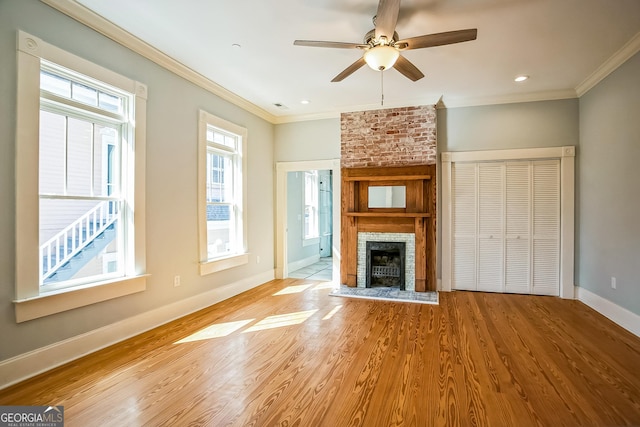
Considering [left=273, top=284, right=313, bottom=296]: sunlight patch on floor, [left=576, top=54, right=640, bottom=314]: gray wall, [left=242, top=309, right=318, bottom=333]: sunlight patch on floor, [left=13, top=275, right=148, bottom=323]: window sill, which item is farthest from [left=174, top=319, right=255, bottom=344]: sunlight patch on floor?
[left=576, top=54, right=640, bottom=314]: gray wall

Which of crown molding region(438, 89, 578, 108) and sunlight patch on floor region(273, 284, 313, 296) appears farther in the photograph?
sunlight patch on floor region(273, 284, 313, 296)

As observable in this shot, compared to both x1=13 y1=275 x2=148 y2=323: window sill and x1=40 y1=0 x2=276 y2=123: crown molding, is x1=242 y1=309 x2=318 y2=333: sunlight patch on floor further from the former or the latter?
x1=40 y1=0 x2=276 y2=123: crown molding

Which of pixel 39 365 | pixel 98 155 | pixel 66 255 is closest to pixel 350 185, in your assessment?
pixel 98 155

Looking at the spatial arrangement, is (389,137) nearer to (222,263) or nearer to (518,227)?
(518,227)

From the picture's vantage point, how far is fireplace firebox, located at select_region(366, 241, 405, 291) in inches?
200

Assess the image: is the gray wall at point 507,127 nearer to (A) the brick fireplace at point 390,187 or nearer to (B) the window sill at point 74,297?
(A) the brick fireplace at point 390,187

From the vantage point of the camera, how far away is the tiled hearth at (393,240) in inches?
194

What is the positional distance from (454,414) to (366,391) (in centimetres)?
58

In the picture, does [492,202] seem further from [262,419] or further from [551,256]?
[262,419]

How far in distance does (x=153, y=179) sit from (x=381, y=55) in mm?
2637

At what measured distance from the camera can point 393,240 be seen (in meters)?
5.03

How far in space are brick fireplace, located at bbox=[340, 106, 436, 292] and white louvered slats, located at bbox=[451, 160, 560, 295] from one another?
0.52 m

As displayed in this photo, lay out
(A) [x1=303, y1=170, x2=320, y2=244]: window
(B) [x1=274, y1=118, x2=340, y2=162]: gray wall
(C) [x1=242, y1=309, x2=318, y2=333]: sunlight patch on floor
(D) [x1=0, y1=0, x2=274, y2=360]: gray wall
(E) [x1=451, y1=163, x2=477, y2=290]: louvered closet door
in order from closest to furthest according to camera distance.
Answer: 1. (D) [x1=0, y1=0, x2=274, y2=360]: gray wall
2. (C) [x1=242, y1=309, x2=318, y2=333]: sunlight patch on floor
3. (E) [x1=451, y1=163, x2=477, y2=290]: louvered closet door
4. (B) [x1=274, y1=118, x2=340, y2=162]: gray wall
5. (A) [x1=303, y1=170, x2=320, y2=244]: window

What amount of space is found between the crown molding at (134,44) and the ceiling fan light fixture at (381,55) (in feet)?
7.55
